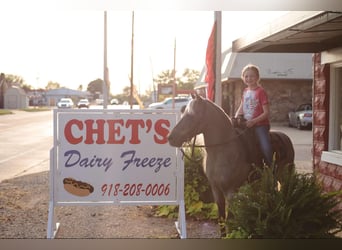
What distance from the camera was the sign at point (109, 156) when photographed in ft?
13.6

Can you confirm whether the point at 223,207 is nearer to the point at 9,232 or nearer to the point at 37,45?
the point at 9,232

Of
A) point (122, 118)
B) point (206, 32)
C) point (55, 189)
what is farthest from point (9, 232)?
point (206, 32)

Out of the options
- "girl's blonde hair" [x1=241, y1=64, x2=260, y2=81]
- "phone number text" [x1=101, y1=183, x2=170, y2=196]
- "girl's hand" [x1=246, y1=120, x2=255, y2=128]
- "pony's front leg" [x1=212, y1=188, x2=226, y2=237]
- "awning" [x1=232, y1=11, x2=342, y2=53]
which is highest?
"awning" [x1=232, y1=11, x2=342, y2=53]

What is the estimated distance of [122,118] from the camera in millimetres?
4160

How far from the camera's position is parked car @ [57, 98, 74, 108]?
13.7 ft

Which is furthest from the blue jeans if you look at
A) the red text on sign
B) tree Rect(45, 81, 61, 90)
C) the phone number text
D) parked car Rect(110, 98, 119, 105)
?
tree Rect(45, 81, 61, 90)

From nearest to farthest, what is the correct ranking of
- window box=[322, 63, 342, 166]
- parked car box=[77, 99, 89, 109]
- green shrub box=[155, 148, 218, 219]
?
parked car box=[77, 99, 89, 109], green shrub box=[155, 148, 218, 219], window box=[322, 63, 342, 166]

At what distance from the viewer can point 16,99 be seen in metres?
4.34

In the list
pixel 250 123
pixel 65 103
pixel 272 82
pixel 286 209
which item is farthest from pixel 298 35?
pixel 65 103

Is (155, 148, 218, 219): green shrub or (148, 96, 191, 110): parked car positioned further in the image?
(155, 148, 218, 219): green shrub

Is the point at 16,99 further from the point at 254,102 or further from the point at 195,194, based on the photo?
the point at 254,102

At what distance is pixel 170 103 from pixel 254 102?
693mm

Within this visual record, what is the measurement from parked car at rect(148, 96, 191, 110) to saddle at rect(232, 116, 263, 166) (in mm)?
437

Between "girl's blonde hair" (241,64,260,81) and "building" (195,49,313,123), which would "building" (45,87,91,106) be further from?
"girl's blonde hair" (241,64,260,81)
